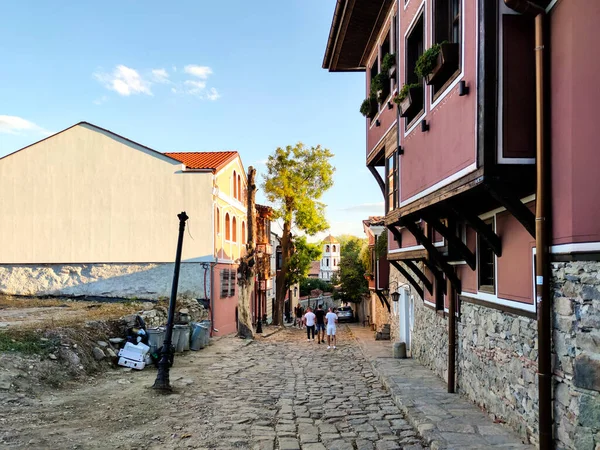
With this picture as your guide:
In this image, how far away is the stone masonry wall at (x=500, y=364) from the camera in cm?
634

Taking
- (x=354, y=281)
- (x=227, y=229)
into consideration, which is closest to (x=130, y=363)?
(x=227, y=229)

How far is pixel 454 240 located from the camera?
339 inches

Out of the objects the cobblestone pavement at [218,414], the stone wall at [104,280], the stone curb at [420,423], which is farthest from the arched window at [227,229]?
the stone curb at [420,423]

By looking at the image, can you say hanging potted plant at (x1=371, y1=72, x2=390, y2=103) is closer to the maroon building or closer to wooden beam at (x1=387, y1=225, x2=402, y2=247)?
the maroon building

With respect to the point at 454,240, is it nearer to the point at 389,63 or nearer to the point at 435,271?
the point at 435,271

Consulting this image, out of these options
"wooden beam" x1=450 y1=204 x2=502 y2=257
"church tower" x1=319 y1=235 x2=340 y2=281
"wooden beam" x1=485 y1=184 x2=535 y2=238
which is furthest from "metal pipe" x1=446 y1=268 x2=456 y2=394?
"church tower" x1=319 y1=235 x2=340 y2=281

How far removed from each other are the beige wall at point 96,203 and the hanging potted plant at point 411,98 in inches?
522

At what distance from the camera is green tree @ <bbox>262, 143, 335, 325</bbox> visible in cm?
3142

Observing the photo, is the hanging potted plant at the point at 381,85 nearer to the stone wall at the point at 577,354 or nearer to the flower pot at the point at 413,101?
the flower pot at the point at 413,101

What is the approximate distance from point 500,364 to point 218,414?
15.0ft

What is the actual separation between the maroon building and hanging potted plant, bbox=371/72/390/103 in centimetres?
203

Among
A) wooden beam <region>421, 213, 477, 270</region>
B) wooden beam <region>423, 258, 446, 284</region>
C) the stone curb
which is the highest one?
wooden beam <region>421, 213, 477, 270</region>

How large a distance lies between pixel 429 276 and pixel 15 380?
9.03 m

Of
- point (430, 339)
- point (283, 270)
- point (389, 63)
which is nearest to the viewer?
point (389, 63)
